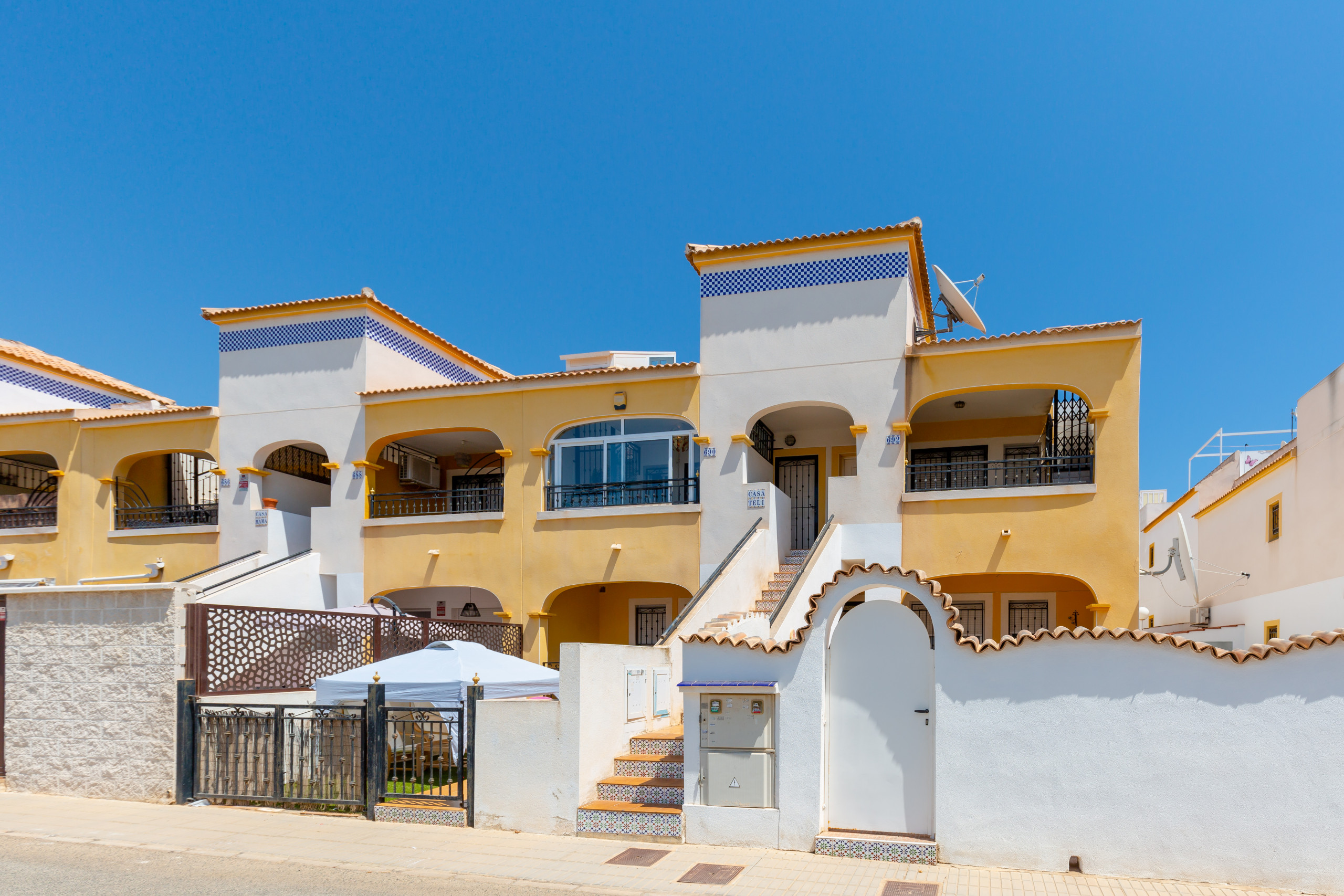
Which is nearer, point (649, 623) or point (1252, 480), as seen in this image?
point (1252, 480)

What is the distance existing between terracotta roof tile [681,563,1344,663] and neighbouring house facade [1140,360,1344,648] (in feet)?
20.6

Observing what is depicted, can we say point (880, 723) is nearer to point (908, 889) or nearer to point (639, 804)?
point (908, 889)

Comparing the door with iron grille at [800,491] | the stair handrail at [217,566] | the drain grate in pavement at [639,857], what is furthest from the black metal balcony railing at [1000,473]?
the stair handrail at [217,566]

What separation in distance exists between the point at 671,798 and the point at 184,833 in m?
4.99

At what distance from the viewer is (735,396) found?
17109 millimetres

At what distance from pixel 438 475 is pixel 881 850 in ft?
57.6

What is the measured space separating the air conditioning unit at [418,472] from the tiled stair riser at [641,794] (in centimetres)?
1406

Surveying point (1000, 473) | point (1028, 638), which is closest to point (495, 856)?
point (1028, 638)

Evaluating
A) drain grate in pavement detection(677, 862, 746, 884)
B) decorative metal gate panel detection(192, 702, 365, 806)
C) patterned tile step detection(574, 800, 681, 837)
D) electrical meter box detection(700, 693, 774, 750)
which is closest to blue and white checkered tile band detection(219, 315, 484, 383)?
decorative metal gate panel detection(192, 702, 365, 806)

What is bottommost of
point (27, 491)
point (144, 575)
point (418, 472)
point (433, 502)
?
point (144, 575)

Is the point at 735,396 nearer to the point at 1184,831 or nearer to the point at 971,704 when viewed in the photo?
the point at 971,704

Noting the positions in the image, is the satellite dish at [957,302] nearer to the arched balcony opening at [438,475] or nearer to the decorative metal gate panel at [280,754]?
the arched balcony opening at [438,475]

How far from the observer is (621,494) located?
59.6 ft

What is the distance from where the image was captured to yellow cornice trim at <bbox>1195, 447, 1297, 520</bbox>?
15.0 metres
